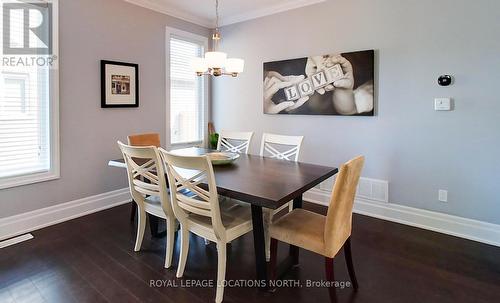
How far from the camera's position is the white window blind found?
175 inches

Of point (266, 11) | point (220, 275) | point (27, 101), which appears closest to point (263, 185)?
point (220, 275)

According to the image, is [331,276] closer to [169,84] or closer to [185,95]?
[169,84]

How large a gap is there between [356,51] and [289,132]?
1.31 meters

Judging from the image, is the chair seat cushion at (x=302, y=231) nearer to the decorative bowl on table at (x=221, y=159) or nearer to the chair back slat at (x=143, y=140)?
the decorative bowl on table at (x=221, y=159)

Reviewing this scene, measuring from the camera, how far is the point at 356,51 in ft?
11.2

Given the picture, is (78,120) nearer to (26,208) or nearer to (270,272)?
(26,208)

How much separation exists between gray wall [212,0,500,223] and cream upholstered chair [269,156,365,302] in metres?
1.59

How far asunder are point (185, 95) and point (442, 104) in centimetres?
340

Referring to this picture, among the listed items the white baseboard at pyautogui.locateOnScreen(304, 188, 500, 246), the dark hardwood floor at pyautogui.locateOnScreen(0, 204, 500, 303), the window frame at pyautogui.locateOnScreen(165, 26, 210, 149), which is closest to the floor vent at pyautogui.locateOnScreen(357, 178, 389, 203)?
the white baseboard at pyautogui.locateOnScreen(304, 188, 500, 246)

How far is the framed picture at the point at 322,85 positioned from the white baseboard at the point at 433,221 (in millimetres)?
1091

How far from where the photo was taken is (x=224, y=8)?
416 cm

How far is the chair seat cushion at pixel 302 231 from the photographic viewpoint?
1.87 meters

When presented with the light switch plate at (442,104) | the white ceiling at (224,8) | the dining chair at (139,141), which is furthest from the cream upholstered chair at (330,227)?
the white ceiling at (224,8)

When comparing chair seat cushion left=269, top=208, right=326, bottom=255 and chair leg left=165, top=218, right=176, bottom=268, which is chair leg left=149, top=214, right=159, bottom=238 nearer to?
chair leg left=165, top=218, right=176, bottom=268
